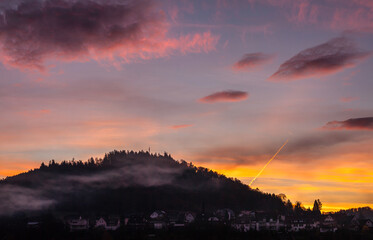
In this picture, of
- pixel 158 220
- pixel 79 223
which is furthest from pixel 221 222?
pixel 79 223

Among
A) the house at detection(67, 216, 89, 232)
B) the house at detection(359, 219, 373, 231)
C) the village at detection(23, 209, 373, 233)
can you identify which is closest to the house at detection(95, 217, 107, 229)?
the village at detection(23, 209, 373, 233)

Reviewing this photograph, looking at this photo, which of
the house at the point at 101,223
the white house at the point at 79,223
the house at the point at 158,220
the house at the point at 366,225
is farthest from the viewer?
the white house at the point at 79,223

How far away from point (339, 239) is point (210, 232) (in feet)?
122

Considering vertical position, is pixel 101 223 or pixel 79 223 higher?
pixel 79 223

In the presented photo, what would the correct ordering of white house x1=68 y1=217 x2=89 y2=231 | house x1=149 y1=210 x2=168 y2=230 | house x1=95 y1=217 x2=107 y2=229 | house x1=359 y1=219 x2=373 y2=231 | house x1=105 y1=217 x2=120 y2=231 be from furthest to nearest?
white house x1=68 y1=217 x2=89 y2=231 → house x1=95 y1=217 x2=107 y2=229 → house x1=105 y1=217 x2=120 y2=231 → house x1=149 y1=210 x2=168 y2=230 → house x1=359 y1=219 x2=373 y2=231

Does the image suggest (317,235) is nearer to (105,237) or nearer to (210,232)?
(210,232)

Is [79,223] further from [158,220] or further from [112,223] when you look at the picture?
[158,220]

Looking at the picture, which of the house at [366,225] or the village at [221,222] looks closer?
the house at [366,225]

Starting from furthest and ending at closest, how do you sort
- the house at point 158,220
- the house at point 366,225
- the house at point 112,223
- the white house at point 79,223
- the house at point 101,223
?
the white house at point 79,223, the house at point 101,223, the house at point 112,223, the house at point 158,220, the house at point 366,225

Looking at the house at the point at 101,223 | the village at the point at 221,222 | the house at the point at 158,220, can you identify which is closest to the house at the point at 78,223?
the village at the point at 221,222

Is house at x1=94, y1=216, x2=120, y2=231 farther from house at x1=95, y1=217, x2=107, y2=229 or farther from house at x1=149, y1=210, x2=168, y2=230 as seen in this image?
house at x1=149, y1=210, x2=168, y2=230

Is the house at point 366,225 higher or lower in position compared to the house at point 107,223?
lower

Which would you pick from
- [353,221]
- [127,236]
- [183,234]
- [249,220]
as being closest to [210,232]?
[183,234]

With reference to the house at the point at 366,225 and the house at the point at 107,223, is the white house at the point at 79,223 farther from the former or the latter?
the house at the point at 366,225
